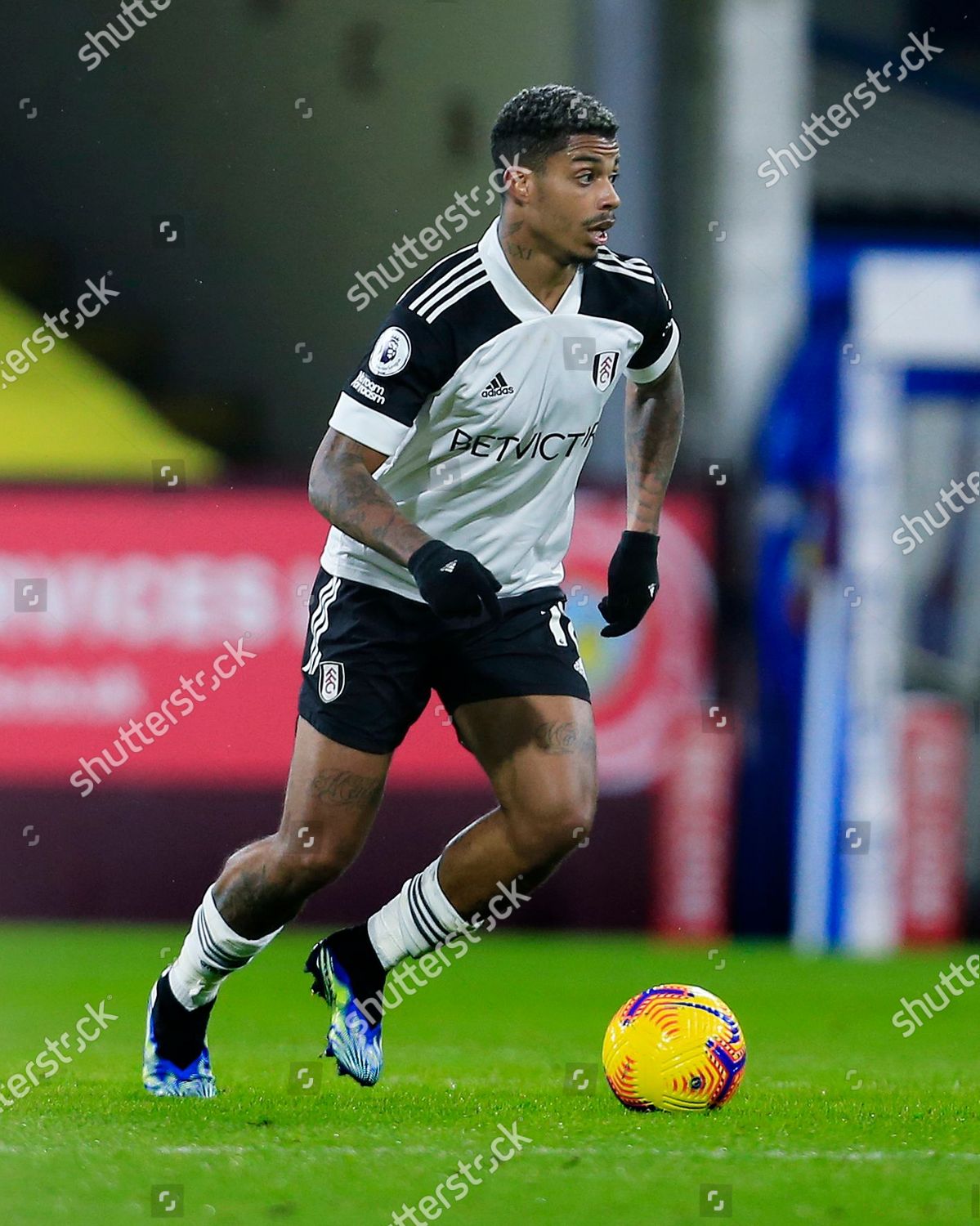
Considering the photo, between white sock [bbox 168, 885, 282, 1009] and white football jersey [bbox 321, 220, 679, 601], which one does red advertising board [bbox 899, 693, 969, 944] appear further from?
white sock [bbox 168, 885, 282, 1009]

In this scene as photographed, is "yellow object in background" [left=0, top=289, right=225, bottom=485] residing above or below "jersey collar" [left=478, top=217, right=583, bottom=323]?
below

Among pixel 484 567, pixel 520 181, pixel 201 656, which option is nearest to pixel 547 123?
pixel 520 181

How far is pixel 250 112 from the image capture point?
12.7 metres

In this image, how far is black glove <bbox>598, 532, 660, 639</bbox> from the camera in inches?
212

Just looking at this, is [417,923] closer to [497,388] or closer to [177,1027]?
[177,1027]

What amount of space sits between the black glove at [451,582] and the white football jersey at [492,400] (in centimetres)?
32

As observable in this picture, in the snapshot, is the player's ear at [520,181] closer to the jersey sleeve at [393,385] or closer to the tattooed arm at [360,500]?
the jersey sleeve at [393,385]

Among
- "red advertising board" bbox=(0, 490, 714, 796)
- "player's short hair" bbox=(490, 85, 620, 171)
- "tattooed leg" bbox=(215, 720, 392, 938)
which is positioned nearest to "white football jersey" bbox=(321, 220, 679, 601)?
"player's short hair" bbox=(490, 85, 620, 171)

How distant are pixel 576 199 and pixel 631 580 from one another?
0.99 metres

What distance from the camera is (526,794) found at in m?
5.00

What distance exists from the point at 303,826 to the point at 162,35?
1055cm

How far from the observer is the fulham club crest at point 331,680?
16.5ft

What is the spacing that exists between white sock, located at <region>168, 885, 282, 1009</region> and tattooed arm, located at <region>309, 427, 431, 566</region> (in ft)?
3.31

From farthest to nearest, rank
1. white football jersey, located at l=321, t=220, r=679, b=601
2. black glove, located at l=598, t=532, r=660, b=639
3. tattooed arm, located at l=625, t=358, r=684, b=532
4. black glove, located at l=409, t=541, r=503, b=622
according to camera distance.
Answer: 1. tattooed arm, located at l=625, t=358, r=684, b=532
2. black glove, located at l=598, t=532, r=660, b=639
3. white football jersey, located at l=321, t=220, r=679, b=601
4. black glove, located at l=409, t=541, r=503, b=622
